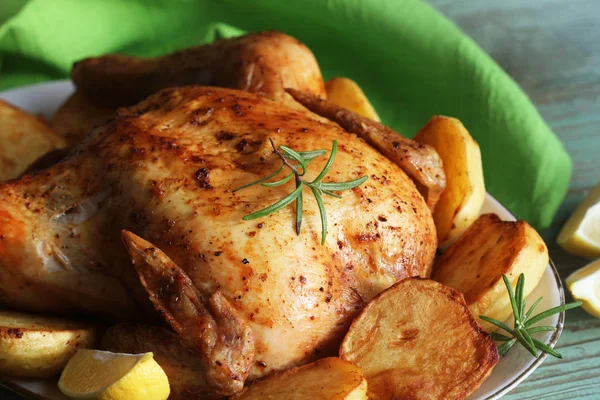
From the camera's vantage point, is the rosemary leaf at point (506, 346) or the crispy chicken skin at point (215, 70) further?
the crispy chicken skin at point (215, 70)

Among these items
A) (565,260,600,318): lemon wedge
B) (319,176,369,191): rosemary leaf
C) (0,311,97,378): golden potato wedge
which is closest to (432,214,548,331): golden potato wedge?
(565,260,600,318): lemon wedge

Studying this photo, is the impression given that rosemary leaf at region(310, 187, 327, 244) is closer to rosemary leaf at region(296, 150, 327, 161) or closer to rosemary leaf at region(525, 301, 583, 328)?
rosemary leaf at region(296, 150, 327, 161)

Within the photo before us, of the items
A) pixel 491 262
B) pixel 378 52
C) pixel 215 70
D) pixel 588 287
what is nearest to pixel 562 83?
pixel 378 52

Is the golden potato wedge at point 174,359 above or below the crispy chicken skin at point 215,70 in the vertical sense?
below

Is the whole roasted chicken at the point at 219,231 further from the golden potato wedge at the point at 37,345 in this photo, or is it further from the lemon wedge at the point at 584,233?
the lemon wedge at the point at 584,233

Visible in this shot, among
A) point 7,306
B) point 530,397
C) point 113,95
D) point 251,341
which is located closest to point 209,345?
point 251,341

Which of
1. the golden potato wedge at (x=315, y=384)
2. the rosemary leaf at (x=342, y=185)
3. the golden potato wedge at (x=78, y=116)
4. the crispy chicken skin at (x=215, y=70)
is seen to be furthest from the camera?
the golden potato wedge at (x=78, y=116)

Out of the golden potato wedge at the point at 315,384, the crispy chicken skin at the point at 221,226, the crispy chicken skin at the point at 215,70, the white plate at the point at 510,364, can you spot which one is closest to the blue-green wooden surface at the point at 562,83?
the white plate at the point at 510,364

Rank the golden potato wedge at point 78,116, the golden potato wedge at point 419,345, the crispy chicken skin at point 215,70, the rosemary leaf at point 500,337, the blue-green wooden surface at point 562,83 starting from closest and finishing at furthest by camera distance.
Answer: the golden potato wedge at point 419,345 → the rosemary leaf at point 500,337 → the blue-green wooden surface at point 562,83 → the crispy chicken skin at point 215,70 → the golden potato wedge at point 78,116
